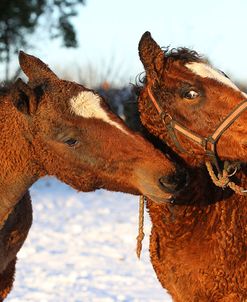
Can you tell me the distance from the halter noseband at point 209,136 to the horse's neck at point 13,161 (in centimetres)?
99

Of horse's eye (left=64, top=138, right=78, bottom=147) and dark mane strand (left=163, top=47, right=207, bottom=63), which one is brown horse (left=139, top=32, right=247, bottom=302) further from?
horse's eye (left=64, top=138, right=78, bottom=147)

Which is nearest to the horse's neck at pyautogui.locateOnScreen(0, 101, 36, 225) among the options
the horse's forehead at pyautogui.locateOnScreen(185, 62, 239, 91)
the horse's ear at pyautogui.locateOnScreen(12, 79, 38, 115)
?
the horse's ear at pyautogui.locateOnScreen(12, 79, 38, 115)

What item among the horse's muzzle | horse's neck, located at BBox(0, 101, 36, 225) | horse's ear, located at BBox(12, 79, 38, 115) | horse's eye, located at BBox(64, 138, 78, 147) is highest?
the horse's muzzle

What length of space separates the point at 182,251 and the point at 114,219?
7563 millimetres

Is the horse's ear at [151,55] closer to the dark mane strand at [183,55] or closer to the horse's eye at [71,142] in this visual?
the dark mane strand at [183,55]

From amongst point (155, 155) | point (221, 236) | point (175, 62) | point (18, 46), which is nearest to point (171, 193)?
point (155, 155)

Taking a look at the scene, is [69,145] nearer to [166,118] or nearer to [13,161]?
[13,161]

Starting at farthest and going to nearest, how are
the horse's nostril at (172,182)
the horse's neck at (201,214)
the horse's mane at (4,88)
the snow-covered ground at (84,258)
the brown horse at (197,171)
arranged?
the snow-covered ground at (84,258) < the horse's mane at (4,88) < the horse's neck at (201,214) < the brown horse at (197,171) < the horse's nostril at (172,182)

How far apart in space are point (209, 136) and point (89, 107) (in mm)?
866

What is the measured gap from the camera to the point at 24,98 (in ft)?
14.5

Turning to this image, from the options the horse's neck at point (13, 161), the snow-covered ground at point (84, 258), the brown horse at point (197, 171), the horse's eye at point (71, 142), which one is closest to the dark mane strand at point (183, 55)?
the brown horse at point (197, 171)

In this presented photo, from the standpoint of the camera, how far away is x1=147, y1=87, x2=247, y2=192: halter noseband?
4.46 meters

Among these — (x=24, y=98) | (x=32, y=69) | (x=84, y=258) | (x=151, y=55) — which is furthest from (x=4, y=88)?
(x=84, y=258)

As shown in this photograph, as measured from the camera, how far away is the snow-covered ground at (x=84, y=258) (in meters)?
7.86
